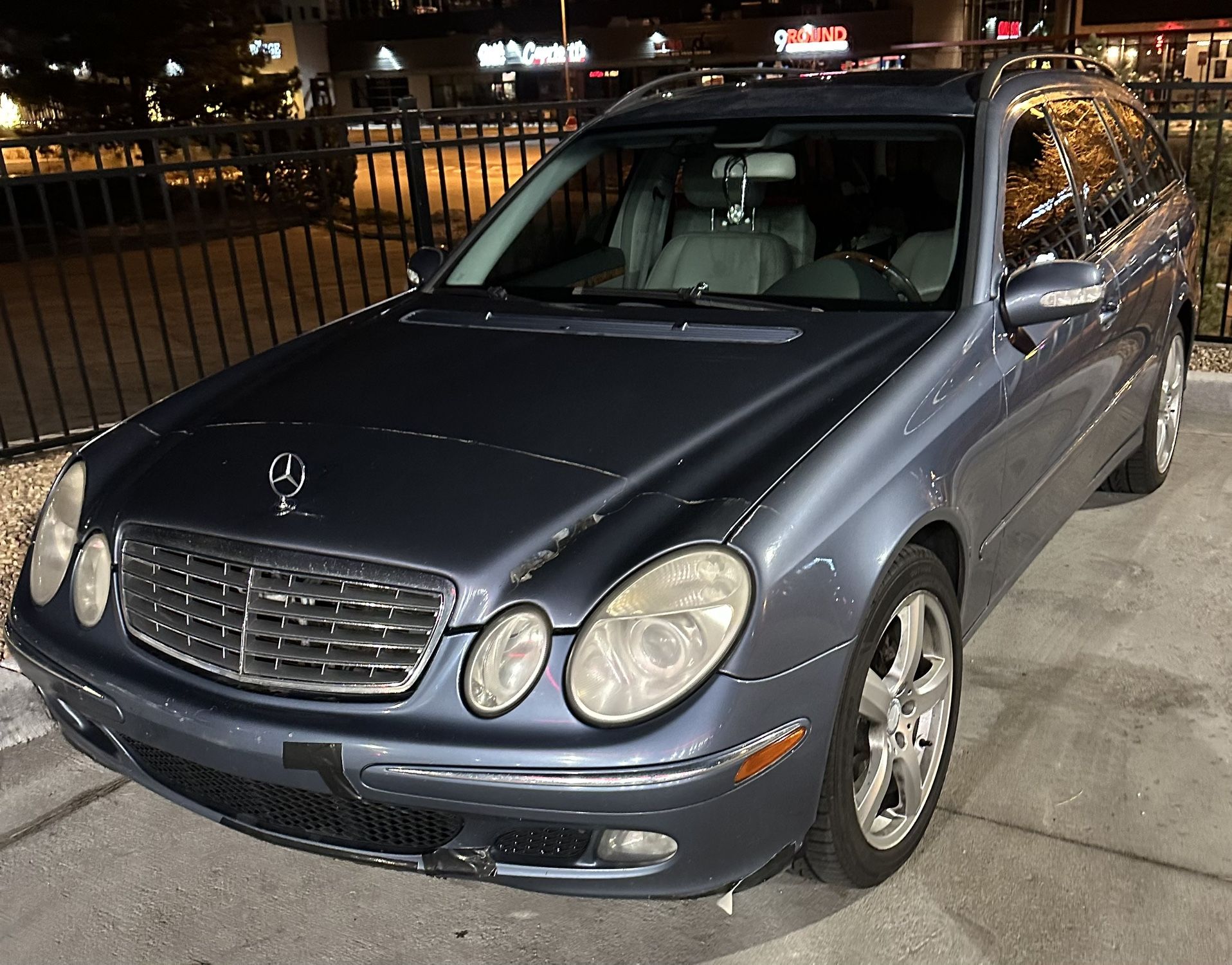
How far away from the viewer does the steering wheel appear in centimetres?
322

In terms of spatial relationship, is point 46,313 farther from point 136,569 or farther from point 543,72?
point 543,72

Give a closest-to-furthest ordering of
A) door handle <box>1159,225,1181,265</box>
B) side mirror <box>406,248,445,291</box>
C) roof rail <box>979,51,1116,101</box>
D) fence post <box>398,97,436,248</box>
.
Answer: roof rail <box>979,51,1116,101</box> → side mirror <box>406,248,445,291</box> → door handle <box>1159,225,1181,265</box> → fence post <box>398,97,436,248</box>

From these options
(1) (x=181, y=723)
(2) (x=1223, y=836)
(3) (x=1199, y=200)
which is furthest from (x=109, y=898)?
(3) (x=1199, y=200)

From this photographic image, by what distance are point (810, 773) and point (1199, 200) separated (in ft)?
22.9

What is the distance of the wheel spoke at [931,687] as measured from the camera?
9.03 feet

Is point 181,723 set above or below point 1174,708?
above

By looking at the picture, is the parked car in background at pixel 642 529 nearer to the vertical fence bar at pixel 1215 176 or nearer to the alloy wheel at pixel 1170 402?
the alloy wheel at pixel 1170 402

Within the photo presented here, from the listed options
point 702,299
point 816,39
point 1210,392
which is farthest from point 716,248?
point 816,39

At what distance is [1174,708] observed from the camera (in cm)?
341

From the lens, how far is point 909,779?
9.02 feet

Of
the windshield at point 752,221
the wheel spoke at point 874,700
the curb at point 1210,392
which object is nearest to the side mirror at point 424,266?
the windshield at point 752,221

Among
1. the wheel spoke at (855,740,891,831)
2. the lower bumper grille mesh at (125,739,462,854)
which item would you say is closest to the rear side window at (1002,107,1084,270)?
the wheel spoke at (855,740,891,831)

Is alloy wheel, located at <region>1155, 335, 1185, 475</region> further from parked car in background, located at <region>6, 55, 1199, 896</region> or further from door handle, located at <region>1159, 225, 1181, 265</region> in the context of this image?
parked car in background, located at <region>6, 55, 1199, 896</region>

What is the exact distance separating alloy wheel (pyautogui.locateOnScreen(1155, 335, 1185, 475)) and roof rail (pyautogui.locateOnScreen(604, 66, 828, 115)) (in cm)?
185
